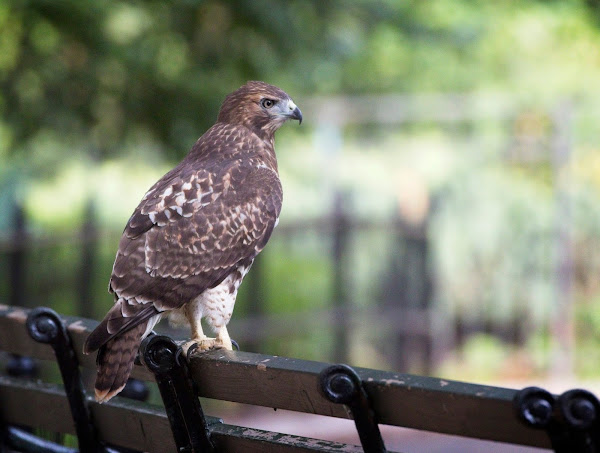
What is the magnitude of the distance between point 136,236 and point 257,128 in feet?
2.35

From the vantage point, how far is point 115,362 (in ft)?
8.09

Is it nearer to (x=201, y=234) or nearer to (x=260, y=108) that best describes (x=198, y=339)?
(x=201, y=234)

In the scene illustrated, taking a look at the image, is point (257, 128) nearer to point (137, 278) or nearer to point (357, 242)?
point (137, 278)

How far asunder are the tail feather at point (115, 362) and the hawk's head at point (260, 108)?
99 centimetres

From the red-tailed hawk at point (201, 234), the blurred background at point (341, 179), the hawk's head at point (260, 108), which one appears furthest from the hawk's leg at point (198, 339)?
the blurred background at point (341, 179)

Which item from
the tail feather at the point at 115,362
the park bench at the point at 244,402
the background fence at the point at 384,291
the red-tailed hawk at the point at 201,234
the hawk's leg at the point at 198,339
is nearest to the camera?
the park bench at the point at 244,402

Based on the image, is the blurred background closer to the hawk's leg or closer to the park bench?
the hawk's leg

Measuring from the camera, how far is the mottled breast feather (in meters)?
2.75

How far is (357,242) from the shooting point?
7.66 meters

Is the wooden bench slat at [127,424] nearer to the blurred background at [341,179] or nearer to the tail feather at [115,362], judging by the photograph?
the tail feather at [115,362]

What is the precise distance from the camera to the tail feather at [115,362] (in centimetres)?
242

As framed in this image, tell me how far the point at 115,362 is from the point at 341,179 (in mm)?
8571

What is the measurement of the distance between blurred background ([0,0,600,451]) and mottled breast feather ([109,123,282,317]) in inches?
89.1

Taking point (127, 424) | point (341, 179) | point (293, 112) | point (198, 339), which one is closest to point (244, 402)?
point (127, 424)
